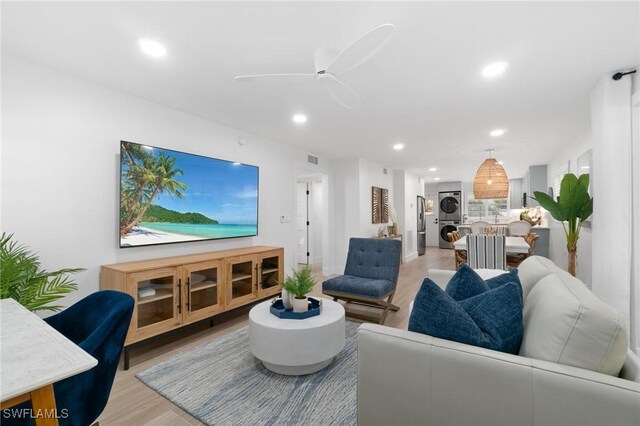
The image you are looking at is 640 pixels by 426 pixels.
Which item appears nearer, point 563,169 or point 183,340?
point 183,340

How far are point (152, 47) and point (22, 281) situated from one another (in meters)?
1.85

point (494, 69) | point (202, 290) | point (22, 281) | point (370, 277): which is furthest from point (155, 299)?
point (494, 69)

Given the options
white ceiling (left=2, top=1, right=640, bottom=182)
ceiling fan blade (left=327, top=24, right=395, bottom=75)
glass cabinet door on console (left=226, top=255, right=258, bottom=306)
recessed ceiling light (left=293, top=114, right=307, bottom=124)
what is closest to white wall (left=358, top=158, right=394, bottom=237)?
white ceiling (left=2, top=1, right=640, bottom=182)

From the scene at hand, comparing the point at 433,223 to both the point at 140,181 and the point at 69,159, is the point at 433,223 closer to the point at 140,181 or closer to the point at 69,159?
the point at 140,181

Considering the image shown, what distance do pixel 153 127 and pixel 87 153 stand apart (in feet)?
2.27

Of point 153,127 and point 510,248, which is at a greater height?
point 153,127

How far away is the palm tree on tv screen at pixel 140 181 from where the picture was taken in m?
2.75

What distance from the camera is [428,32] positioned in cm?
190

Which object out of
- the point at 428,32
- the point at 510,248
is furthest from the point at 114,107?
the point at 510,248

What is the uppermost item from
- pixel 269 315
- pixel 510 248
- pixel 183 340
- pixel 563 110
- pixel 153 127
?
pixel 563 110

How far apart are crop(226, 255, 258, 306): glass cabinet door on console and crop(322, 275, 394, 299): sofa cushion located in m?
0.88

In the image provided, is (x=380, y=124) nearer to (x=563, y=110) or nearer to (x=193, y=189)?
(x=563, y=110)

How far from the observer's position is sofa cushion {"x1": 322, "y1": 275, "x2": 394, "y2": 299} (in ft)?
10.5

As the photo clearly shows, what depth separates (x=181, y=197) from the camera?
3.21m
